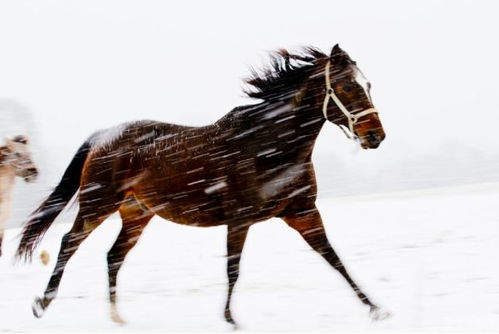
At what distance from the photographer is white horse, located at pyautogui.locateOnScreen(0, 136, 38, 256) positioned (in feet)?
27.7

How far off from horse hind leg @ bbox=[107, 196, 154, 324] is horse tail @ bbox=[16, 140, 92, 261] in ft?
1.76

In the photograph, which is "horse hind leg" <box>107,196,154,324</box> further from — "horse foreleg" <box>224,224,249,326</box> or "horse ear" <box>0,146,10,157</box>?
"horse ear" <box>0,146,10,157</box>

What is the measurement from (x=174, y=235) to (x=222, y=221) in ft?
21.7

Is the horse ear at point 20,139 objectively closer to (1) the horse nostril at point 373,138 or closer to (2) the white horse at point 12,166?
(2) the white horse at point 12,166

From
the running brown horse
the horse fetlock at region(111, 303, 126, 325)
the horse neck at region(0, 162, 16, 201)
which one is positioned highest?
the running brown horse

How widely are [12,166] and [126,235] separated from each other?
346cm

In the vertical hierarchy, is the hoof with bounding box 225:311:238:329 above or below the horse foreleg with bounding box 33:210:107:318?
below

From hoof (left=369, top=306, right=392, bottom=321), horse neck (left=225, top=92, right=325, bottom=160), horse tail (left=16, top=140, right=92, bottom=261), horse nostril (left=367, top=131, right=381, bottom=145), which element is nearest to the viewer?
horse nostril (left=367, top=131, right=381, bottom=145)

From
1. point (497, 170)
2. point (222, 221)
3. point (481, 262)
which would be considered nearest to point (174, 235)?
point (481, 262)

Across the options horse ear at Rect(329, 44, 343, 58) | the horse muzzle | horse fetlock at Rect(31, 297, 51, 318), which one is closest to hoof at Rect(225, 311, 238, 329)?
horse fetlock at Rect(31, 297, 51, 318)

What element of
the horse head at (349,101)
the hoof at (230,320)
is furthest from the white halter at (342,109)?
the hoof at (230,320)

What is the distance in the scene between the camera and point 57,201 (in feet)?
19.2

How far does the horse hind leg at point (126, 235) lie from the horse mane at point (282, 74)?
143 cm

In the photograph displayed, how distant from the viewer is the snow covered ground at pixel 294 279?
208 inches
